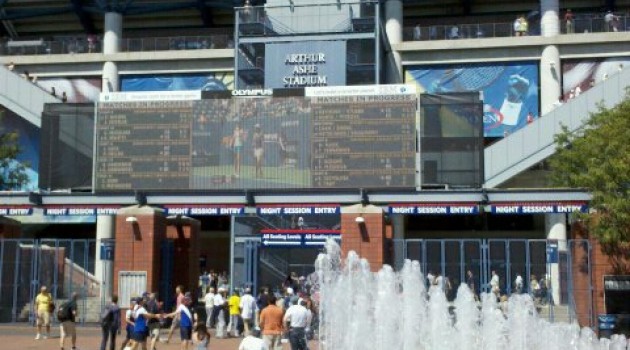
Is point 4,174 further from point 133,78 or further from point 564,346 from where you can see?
point 564,346

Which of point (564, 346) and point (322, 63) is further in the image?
point (322, 63)

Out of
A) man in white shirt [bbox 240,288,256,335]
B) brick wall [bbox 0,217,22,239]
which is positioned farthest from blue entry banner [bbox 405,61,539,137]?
man in white shirt [bbox 240,288,256,335]

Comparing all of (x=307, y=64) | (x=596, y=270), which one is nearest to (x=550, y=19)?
(x=307, y=64)

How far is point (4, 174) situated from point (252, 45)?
12.8 meters

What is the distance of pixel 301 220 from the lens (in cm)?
4112

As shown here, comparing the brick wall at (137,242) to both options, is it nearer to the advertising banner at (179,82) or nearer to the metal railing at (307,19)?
the metal railing at (307,19)

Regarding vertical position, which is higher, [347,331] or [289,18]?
[289,18]

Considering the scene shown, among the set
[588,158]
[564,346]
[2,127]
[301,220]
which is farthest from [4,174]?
[564,346]

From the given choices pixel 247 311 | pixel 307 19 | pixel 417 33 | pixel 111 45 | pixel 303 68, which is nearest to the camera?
pixel 247 311

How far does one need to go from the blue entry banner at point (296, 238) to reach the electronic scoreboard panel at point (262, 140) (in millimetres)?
10584

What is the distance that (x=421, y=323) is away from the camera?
1995 centimetres

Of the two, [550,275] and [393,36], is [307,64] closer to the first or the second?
[393,36]

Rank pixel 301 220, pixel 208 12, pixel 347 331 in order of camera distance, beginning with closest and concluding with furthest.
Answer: pixel 347 331, pixel 301 220, pixel 208 12

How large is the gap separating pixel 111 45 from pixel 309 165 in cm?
2678
